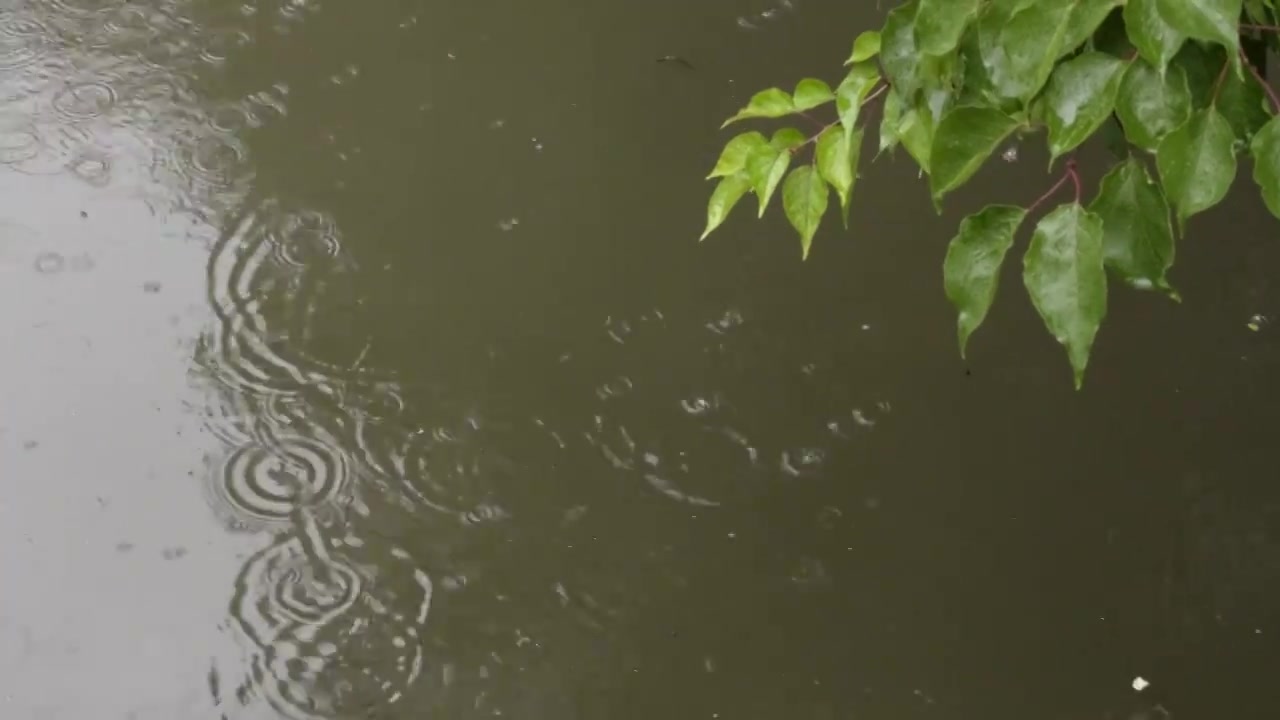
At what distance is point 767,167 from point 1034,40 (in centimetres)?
25

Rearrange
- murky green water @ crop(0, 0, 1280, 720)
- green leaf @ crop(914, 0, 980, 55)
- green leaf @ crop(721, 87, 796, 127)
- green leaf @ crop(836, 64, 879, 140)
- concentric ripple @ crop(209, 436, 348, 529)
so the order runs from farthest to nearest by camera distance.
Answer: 1. concentric ripple @ crop(209, 436, 348, 529)
2. murky green water @ crop(0, 0, 1280, 720)
3. green leaf @ crop(721, 87, 796, 127)
4. green leaf @ crop(836, 64, 879, 140)
5. green leaf @ crop(914, 0, 980, 55)

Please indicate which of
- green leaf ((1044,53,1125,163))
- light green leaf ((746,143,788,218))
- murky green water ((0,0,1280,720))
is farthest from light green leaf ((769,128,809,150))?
murky green water ((0,0,1280,720))

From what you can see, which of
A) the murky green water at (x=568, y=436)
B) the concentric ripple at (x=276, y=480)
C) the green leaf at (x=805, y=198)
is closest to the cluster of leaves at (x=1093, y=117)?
the green leaf at (x=805, y=198)

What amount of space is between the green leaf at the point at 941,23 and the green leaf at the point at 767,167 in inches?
6.5

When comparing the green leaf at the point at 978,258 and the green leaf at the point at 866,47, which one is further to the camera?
the green leaf at the point at 866,47

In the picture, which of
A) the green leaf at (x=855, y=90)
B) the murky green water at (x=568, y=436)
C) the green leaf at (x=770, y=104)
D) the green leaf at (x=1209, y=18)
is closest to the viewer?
the green leaf at (x=1209, y=18)

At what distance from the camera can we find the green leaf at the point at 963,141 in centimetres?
78

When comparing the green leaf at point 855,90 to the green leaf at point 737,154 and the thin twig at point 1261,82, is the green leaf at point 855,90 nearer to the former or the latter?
the green leaf at point 737,154

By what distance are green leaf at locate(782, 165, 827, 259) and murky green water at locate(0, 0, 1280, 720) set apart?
3.08 ft

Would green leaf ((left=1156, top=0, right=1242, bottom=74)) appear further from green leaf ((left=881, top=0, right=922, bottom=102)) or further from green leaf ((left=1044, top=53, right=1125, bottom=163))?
green leaf ((left=881, top=0, right=922, bottom=102))

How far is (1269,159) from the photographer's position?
70 cm

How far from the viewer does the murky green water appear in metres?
1.70

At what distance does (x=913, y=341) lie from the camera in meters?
1.96

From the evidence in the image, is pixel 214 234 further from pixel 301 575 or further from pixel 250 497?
pixel 301 575
